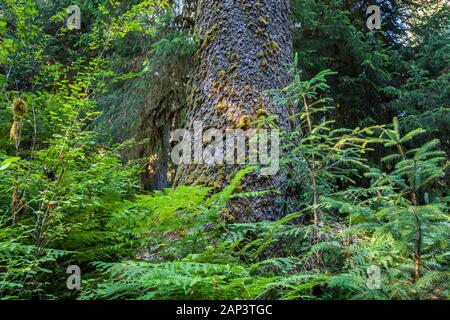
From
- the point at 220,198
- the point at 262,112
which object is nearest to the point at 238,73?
the point at 262,112

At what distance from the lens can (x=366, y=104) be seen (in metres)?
7.12

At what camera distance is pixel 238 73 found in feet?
11.1

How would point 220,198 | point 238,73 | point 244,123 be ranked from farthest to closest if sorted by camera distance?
point 238,73
point 244,123
point 220,198

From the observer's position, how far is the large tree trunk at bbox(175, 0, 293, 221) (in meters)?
3.12

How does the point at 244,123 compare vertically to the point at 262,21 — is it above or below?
below

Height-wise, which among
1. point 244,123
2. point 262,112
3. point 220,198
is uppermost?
point 262,112

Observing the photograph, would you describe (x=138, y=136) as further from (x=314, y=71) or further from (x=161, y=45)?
(x=314, y=71)

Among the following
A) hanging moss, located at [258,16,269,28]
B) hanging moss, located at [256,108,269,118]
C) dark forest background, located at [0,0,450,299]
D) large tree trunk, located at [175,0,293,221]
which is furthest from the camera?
hanging moss, located at [258,16,269,28]

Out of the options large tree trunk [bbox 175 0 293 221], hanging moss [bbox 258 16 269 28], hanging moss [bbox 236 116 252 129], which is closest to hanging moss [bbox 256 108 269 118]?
large tree trunk [bbox 175 0 293 221]

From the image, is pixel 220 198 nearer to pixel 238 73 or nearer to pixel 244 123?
pixel 244 123

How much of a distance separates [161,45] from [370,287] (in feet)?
13.1

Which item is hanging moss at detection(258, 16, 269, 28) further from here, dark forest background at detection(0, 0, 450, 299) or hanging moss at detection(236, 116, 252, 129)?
hanging moss at detection(236, 116, 252, 129)
